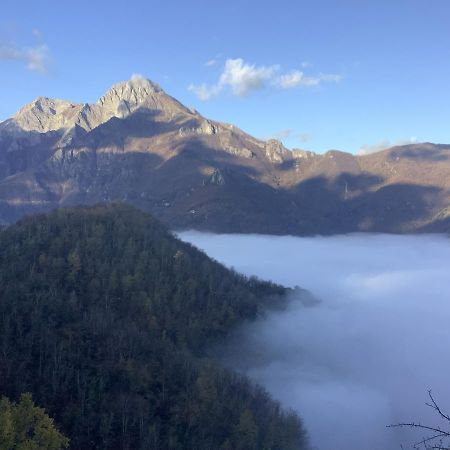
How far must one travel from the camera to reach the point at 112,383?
112 meters

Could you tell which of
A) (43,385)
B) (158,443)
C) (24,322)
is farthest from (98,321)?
(158,443)

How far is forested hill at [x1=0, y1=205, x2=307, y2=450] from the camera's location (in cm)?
10025

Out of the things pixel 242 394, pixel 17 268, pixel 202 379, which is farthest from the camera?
pixel 17 268

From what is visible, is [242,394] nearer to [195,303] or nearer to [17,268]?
[195,303]

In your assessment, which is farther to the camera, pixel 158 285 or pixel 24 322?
pixel 158 285

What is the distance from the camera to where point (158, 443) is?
100500 mm

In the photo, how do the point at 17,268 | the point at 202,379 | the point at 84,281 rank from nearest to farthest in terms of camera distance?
the point at 202,379, the point at 17,268, the point at 84,281

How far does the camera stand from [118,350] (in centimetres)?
12162

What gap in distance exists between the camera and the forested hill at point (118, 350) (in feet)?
329

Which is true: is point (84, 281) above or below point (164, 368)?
above

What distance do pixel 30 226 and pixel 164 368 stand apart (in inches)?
3829

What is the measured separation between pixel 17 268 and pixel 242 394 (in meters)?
78.9

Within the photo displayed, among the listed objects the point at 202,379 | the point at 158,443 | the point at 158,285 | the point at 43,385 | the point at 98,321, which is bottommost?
the point at 158,443

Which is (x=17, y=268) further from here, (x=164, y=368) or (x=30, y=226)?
(x=164, y=368)
